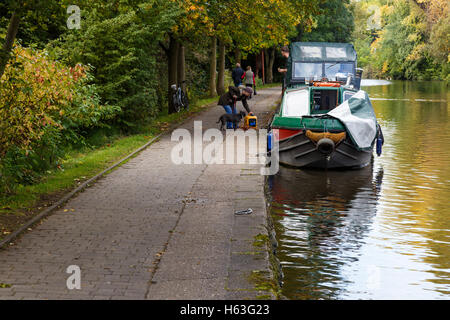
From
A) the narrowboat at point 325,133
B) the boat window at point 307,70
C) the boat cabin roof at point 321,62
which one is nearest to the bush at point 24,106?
the narrowboat at point 325,133

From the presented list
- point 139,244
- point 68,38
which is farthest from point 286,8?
point 139,244

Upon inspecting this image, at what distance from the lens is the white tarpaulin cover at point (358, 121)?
16750 millimetres

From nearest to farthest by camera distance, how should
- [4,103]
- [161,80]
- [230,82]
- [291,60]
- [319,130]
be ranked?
[4,103] < [319,130] < [291,60] < [161,80] < [230,82]

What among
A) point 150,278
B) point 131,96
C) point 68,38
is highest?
point 68,38

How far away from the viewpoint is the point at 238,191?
462 inches

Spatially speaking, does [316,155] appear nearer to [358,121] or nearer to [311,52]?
[358,121]

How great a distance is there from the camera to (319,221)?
11.5 m

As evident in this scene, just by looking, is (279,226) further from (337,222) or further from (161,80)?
(161,80)

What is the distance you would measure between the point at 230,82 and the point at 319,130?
1185 inches

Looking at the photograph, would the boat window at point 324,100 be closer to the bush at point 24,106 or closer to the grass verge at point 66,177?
the grass verge at point 66,177

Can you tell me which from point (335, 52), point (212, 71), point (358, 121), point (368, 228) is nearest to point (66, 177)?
point (368, 228)

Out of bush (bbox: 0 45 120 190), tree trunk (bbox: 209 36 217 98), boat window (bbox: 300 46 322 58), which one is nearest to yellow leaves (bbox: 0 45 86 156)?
bush (bbox: 0 45 120 190)

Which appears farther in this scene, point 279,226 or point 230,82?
point 230,82

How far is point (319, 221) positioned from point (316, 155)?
5497 mm
